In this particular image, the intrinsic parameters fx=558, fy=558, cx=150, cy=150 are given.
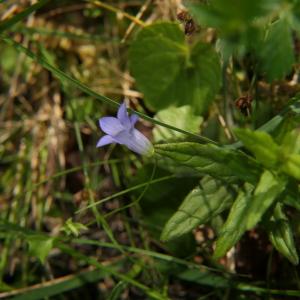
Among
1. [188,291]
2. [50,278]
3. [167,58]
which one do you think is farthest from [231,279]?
[167,58]

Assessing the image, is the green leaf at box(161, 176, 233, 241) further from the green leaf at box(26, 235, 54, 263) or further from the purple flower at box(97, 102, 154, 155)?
the green leaf at box(26, 235, 54, 263)

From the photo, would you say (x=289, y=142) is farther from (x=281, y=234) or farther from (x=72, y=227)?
(x=72, y=227)

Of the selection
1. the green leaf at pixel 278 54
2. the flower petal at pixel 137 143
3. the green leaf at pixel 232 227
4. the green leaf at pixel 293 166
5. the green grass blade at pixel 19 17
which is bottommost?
the green leaf at pixel 232 227

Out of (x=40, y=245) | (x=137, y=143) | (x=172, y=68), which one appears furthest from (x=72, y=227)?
(x=172, y=68)

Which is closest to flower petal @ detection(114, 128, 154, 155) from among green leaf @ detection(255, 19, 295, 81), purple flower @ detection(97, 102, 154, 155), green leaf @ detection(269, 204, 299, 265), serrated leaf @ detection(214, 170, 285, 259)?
purple flower @ detection(97, 102, 154, 155)

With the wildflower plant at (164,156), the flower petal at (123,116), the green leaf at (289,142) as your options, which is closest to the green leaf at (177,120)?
the wildflower plant at (164,156)

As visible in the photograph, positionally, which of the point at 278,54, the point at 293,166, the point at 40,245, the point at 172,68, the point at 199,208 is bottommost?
the point at 40,245

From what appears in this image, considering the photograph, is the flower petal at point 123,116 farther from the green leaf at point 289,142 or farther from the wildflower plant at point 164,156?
the green leaf at point 289,142
